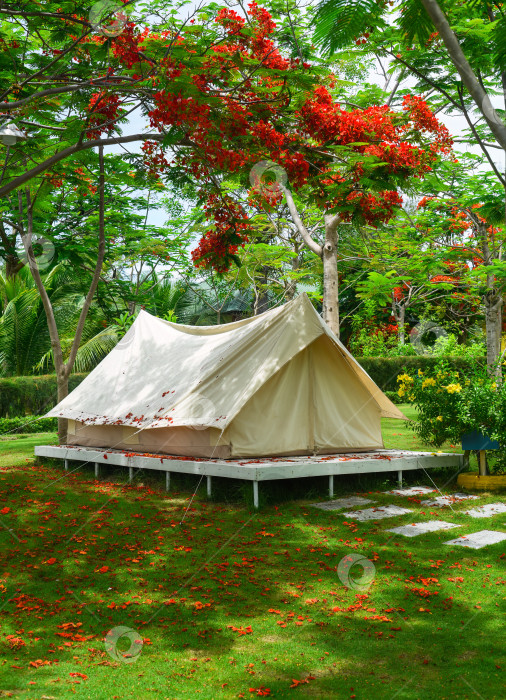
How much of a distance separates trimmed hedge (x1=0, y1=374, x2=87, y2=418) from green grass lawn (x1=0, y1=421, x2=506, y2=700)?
31.3 ft

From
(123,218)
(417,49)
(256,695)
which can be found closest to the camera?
(256,695)

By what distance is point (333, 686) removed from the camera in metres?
3.16

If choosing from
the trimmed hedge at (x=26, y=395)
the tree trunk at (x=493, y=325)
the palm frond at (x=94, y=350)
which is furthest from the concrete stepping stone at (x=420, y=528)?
the palm frond at (x=94, y=350)

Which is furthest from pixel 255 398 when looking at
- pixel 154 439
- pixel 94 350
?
pixel 94 350

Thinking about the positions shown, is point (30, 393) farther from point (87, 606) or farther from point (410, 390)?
point (87, 606)

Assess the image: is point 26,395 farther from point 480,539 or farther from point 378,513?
point 480,539

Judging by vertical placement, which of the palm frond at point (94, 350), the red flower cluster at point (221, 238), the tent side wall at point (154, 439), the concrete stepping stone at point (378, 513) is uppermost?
the red flower cluster at point (221, 238)

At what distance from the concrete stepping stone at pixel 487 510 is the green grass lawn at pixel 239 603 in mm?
151

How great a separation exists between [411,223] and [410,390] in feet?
16.8

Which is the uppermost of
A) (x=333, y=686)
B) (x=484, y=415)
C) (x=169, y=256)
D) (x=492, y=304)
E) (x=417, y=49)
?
(x=417, y=49)

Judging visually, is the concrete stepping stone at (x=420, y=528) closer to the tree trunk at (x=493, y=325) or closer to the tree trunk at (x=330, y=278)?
the tree trunk at (x=330, y=278)

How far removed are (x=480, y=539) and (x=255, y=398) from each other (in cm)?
289

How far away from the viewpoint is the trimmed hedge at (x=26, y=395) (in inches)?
631

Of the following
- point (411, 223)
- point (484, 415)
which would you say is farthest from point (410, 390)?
point (411, 223)
